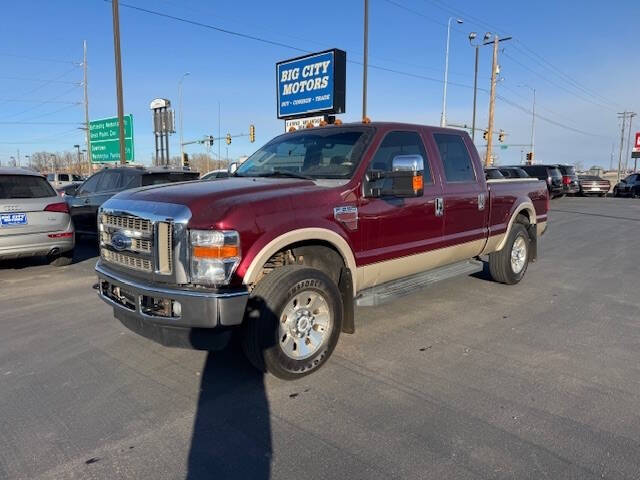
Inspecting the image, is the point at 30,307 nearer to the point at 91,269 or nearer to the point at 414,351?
the point at 91,269

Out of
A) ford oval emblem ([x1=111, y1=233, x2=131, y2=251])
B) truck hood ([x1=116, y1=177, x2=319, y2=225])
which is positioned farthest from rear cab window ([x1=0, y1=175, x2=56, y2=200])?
ford oval emblem ([x1=111, y1=233, x2=131, y2=251])

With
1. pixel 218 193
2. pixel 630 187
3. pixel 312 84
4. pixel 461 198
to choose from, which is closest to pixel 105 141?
pixel 312 84

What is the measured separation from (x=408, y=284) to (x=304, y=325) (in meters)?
1.47

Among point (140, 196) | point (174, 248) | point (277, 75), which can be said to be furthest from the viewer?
point (277, 75)

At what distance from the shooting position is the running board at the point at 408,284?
4.31 meters

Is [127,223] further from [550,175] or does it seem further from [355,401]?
[550,175]

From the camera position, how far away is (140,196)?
383 centimetres

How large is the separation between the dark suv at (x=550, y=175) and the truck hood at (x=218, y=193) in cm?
2277

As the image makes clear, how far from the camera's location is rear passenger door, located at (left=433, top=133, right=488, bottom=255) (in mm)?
5270

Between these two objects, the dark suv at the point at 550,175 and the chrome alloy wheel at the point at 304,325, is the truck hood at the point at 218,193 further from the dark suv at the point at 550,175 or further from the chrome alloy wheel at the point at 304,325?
the dark suv at the point at 550,175

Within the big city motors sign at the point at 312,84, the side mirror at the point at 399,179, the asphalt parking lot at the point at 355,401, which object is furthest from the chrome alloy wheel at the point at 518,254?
the big city motors sign at the point at 312,84

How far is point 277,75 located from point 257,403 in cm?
1468

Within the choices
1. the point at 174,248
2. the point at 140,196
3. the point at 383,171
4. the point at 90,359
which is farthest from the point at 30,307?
the point at 383,171

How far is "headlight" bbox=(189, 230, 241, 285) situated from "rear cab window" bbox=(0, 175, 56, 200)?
5441 mm
